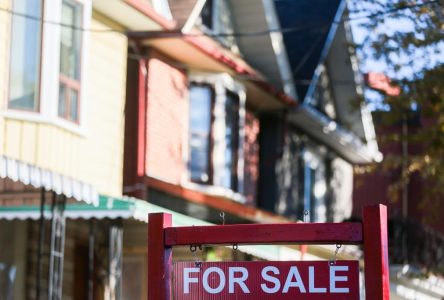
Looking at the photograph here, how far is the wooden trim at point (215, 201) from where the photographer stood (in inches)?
741

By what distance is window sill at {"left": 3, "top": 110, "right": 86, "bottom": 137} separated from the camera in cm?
1449

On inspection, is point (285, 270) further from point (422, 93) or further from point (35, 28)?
point (422, 93)

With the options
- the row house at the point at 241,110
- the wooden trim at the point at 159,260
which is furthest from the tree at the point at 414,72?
the wooden trim at the point at 159,260

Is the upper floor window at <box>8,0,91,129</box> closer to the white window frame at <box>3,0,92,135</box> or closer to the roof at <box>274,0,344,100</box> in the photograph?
the white window frame at <box>3,0,92,135</box>

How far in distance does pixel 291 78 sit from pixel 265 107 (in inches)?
41.0

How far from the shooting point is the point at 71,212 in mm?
15031

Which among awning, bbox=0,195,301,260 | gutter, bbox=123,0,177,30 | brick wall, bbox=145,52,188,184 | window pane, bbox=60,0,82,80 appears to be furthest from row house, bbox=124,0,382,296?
window pane, bbox=60,0,82,80

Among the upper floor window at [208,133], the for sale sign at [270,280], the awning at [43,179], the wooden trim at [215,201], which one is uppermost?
the upper floor window at [208,133]

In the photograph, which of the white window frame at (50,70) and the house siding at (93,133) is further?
the white window frame at (50,70)

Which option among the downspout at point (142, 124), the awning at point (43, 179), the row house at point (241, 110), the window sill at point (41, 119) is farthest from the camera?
the row house at point (241, 110)

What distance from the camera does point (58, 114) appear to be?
1539 centimetres

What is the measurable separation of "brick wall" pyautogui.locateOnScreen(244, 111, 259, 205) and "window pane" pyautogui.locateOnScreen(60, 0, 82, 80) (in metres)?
7.88

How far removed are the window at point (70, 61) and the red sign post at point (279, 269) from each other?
331 inches

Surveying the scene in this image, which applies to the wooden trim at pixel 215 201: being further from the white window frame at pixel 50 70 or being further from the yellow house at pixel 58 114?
the white window frame at pixel 50 70
